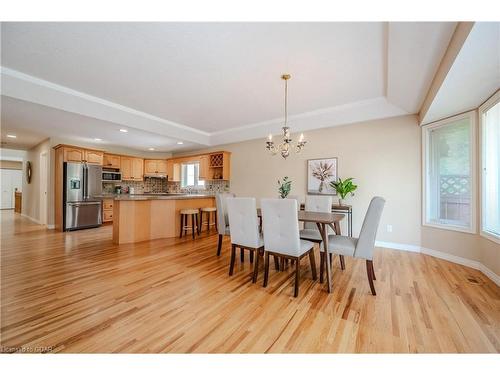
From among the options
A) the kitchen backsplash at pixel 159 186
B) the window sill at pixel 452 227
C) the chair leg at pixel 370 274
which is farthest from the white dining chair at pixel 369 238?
the kitchen backsplash at pixel 159 186

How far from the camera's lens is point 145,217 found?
4.21 m

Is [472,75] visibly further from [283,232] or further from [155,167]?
[155,167]

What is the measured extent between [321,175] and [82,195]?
19.9ft

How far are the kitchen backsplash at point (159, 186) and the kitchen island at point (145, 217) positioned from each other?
120 cm

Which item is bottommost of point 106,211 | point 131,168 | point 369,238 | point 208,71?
point 106,211

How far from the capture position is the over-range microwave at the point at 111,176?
19.8 feet

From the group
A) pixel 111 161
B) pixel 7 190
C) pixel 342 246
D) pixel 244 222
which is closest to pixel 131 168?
pixel 111 161

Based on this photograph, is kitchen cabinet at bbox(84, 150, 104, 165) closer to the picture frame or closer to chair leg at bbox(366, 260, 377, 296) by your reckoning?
the picture frame

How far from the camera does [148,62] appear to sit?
96.5 inches

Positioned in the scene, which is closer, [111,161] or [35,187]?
[111,161]

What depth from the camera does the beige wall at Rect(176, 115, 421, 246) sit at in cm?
344

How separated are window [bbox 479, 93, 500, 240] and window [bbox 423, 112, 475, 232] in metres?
0.15
